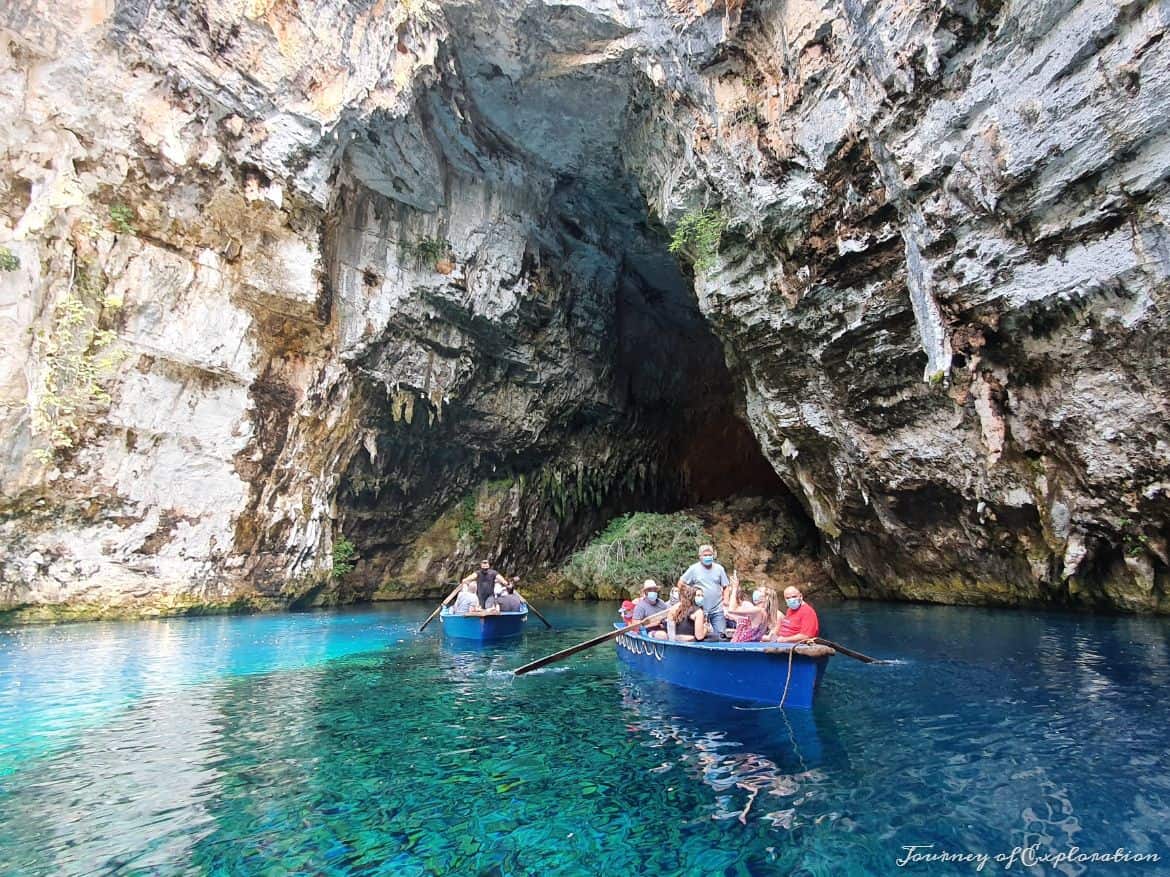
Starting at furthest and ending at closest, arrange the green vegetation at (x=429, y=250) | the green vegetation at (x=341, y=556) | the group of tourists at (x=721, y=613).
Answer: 1. the green vegetation at (x=341, y=556)
2. the green vegetation at (x=429, y=250)
3. the group of tourists at (x=721, y=613)

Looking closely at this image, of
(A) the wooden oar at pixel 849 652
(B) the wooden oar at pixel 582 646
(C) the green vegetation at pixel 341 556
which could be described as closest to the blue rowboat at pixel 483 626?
(B) the wooden oar at pixel 582 646

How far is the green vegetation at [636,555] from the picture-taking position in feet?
60.8

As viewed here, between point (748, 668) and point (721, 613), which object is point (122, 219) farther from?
point (748, 668)

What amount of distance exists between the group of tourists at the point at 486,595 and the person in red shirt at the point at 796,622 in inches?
238

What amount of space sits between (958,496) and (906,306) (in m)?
4.71

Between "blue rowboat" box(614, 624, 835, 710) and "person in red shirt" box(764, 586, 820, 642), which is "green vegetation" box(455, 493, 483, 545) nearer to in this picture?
"blue rowboat" box(614, 624, 835, 710)

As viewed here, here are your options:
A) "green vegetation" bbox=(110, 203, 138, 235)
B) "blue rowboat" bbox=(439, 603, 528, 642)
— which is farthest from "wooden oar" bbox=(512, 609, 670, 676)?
"green vegetation" bbox=(110, 203, 138, 235)

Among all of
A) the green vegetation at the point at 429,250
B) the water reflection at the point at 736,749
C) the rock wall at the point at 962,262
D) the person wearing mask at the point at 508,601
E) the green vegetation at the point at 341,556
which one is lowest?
the water reflection at the point at 736,749

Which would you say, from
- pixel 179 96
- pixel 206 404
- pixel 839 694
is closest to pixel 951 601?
pixel 839 694

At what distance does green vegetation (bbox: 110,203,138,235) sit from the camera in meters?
13.3

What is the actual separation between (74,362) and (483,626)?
10042 millimetres

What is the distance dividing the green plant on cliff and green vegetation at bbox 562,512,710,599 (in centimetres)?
1309

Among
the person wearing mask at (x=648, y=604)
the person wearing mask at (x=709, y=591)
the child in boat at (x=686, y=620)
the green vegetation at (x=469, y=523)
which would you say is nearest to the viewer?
the child in boat at (x=686, y=620)

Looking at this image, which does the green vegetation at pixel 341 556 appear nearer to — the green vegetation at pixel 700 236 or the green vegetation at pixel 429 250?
the green vegetation at pixel 429 250
